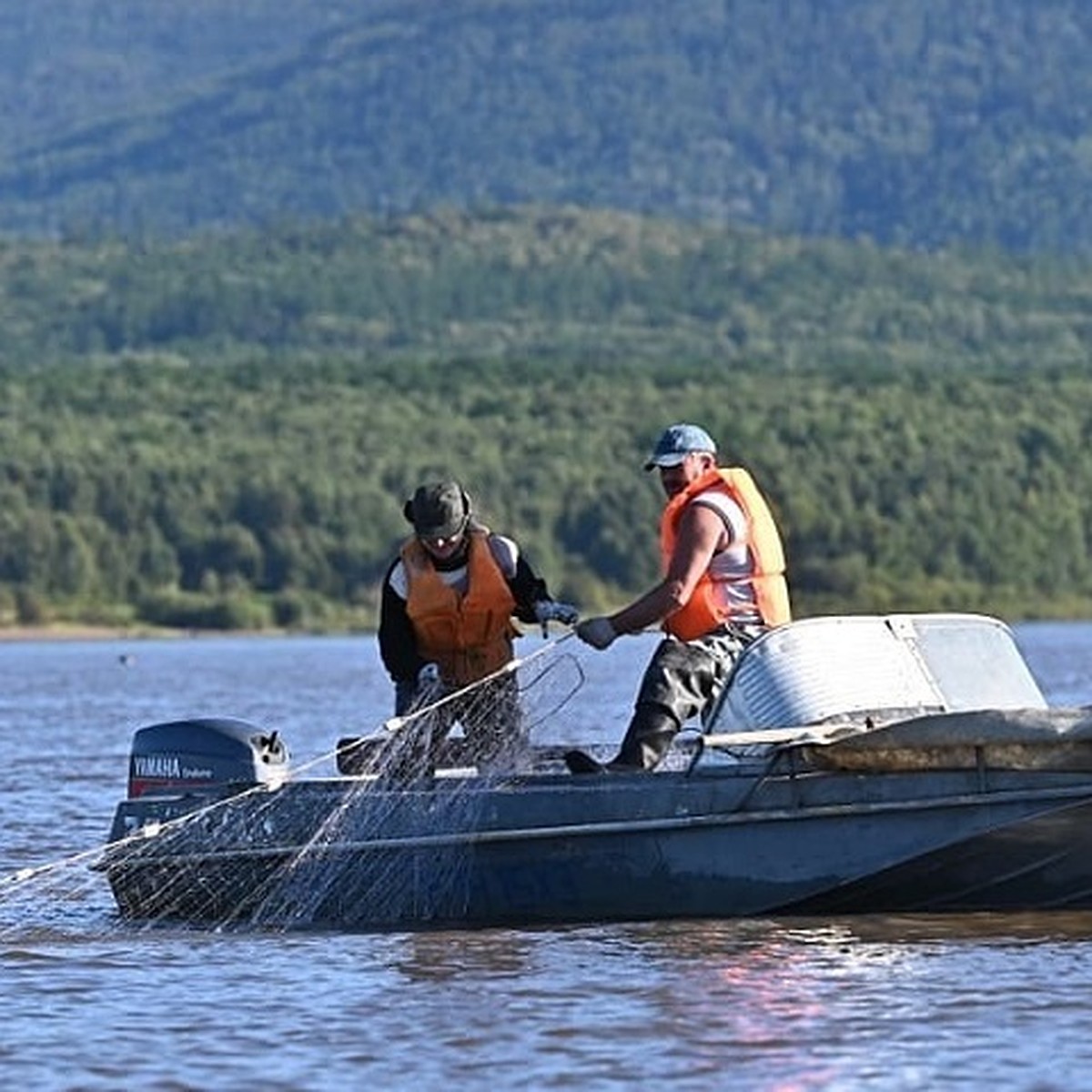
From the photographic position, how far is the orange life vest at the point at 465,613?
55.7ft

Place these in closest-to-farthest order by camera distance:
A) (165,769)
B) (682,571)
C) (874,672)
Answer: (682,571)
(874,672)
(165,769)

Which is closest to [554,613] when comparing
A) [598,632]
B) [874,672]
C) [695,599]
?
[598,632]

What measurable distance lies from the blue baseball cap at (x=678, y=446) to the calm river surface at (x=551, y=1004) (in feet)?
3.17

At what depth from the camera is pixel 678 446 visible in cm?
1661

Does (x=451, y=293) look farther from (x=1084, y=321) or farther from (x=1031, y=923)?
(x=1031, y=923)

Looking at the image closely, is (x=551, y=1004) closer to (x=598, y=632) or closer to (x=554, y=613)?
(x=598, y=632)

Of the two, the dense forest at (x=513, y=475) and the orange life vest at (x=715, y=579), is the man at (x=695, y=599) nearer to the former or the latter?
the orange life vest at (x=715, y=579)

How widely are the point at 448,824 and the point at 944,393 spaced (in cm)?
10736

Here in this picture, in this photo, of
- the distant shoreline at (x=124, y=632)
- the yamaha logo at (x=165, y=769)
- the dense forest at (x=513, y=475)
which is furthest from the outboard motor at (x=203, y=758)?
the distant shoreline at (x=124, y=632)

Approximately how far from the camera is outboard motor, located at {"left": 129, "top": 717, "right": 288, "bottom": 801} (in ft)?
56.2

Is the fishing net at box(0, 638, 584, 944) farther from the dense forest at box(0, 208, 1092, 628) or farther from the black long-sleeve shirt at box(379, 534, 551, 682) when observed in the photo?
the dense forest at box(0, 208, 1092, 628)

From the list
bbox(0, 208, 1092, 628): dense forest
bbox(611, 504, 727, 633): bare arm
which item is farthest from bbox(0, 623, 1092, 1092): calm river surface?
bbox(0, 208, 1092, 628): dense forest

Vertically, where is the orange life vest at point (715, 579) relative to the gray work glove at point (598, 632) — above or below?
above

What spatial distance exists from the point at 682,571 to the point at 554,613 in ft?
1.95
